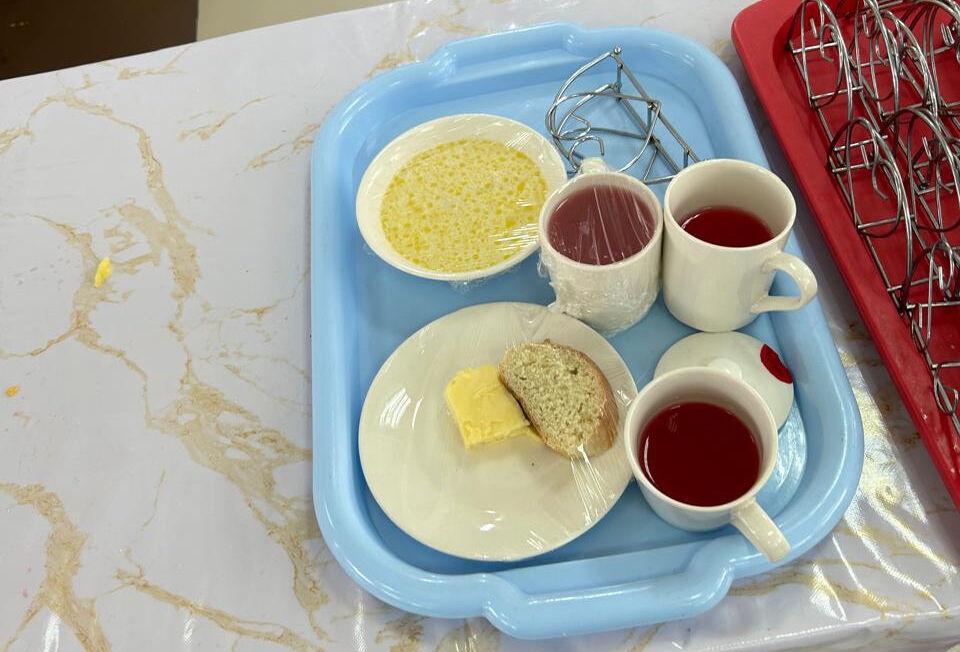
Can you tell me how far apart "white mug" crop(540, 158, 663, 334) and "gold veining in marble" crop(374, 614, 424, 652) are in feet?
0.93

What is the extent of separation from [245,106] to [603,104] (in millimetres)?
425

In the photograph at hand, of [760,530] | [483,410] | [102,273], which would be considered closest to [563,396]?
[483,410]

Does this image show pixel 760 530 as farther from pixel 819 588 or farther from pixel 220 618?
pixel 220 618

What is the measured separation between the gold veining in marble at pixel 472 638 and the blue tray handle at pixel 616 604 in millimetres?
32

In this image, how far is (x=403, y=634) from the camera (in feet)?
1.96

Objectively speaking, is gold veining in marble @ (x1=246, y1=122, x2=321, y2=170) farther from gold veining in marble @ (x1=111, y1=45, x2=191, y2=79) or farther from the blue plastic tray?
gold veining in marble @ (x1=111, y1=45, x2=191, y2=79)

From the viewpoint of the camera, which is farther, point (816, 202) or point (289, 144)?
A: point (289, 144)

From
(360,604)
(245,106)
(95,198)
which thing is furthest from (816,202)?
(95,198)

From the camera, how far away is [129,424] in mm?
729

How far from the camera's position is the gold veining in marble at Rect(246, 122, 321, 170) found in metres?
0.87

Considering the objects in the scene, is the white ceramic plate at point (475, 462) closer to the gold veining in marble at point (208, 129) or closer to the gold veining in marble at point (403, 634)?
the gold veining in marble at point (403, 634)

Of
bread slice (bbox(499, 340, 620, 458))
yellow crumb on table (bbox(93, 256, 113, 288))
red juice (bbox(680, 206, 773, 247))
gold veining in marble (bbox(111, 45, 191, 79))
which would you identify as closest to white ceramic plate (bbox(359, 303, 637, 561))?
bread slice (bbox(499, 340, 620, 458))

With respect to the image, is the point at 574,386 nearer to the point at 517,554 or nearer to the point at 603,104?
the point at 517,554

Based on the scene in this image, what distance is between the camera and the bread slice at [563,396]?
0.60 metres
